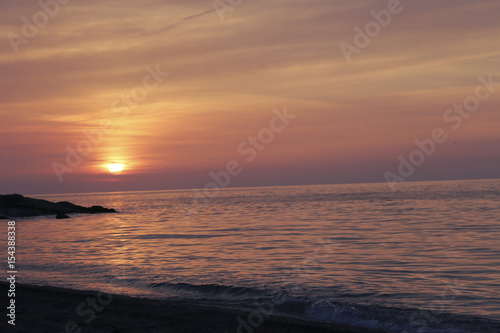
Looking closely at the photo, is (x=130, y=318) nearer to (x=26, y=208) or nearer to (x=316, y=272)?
(x=316, y=272)

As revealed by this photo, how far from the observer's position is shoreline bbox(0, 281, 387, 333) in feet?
36.2

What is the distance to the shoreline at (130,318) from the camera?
11047 mm

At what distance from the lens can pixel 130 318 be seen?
12.1 meters

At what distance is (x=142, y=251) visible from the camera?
97.9ft

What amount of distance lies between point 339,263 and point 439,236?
13.8 metres

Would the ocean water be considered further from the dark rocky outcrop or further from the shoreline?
the dark rocky outcrop

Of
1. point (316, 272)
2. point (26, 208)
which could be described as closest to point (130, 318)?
point (316, 272)

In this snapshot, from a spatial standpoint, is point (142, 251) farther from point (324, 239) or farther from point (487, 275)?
point (487, 275)

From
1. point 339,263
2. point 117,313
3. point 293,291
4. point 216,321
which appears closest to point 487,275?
point 339,263

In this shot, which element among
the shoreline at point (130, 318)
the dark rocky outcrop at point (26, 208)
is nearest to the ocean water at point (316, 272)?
the shoreline at point (130, 318)

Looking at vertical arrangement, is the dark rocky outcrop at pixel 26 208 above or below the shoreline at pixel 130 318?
above

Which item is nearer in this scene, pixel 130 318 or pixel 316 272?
pixel 130 318

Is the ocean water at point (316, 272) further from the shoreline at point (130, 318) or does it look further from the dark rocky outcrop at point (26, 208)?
the dark rocky outcrop at point (26, 208)

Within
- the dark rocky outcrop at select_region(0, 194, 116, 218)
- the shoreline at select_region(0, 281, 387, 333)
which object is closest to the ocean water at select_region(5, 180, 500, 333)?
the shoreline at select_region(0, 281, 387, 333)
